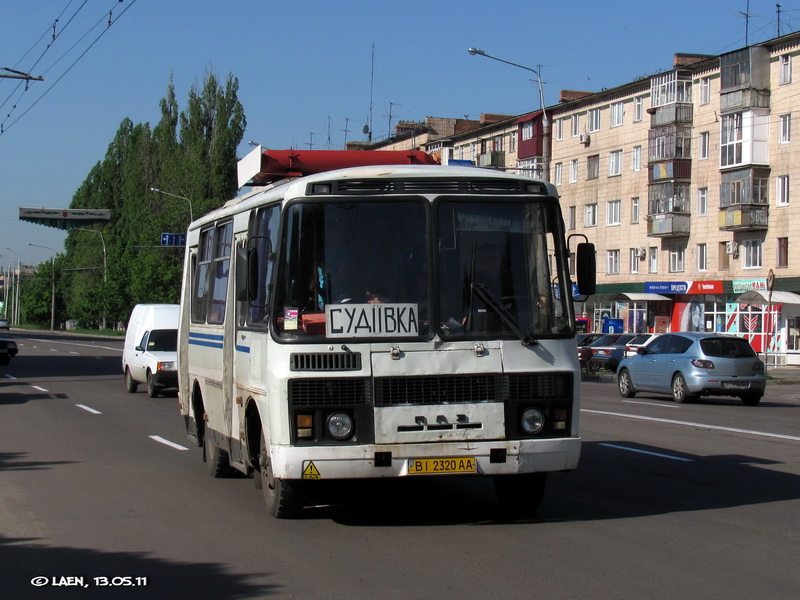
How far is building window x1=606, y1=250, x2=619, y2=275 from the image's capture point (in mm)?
63219

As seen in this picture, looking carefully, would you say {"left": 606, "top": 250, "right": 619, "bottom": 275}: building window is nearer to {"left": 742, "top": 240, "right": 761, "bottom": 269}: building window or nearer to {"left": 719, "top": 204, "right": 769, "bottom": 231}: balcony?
{"left": 742, "top": 240, "right": 761, "bottom": 269}: building window

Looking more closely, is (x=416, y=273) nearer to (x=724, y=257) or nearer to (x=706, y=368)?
(x=706, y=368)

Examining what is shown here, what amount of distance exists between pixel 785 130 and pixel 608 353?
1771 centimetres

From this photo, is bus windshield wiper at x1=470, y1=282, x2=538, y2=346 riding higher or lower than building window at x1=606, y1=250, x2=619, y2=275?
lower

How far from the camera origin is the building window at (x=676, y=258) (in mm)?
58312

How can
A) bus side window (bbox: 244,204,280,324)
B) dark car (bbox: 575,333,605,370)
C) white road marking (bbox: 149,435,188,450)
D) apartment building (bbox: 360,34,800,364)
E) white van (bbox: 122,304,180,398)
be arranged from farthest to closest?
apartment building (bbox: 360,34,800,364) → dark car (bbox: 575,333,605,370) → white van (bbox: 122,304,180,398) → white road marking (bbox: 149,435,188,450) → bus side window (bbox: 244,204,280,324)

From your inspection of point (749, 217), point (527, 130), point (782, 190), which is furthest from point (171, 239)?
point (527, 130)

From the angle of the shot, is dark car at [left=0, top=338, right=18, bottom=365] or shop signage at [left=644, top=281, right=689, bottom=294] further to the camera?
shop signage at [left=644, top=281, right=689, bottom=294]

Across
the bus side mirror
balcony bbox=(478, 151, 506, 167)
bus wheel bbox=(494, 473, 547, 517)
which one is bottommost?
bus wheel bbox=(494, 473, 547, 517)

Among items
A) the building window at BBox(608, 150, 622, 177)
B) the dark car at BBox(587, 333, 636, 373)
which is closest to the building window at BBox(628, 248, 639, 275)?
the building window at BBox(608, 150, 622, 177)

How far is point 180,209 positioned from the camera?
73.5 metres

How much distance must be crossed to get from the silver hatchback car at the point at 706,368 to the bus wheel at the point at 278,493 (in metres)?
16.6

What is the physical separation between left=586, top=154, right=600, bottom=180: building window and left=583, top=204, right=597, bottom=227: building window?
169 cm

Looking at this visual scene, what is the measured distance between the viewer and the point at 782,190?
2034 inches
